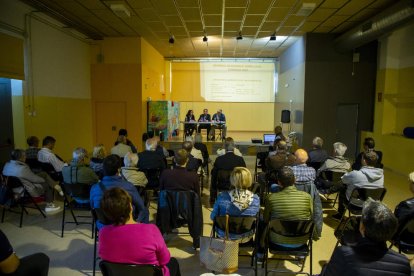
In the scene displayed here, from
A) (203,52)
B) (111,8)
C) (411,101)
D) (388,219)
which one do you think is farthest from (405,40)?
(388,219)

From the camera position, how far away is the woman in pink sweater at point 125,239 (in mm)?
1835

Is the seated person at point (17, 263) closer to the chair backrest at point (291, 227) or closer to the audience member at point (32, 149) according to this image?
the chair backrest at point (291, 227)

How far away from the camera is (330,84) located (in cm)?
912

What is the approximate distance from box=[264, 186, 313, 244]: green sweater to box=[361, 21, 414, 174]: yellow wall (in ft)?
21.9

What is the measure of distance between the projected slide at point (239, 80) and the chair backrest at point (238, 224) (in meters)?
11.4

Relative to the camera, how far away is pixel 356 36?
751 centimetres

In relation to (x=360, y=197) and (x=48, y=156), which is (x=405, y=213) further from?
(x=48, y=156)

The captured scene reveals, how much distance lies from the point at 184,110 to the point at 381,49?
8742mm

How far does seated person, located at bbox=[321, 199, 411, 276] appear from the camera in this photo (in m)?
1.59

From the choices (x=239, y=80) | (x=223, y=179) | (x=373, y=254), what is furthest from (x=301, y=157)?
(x=239, y=80)

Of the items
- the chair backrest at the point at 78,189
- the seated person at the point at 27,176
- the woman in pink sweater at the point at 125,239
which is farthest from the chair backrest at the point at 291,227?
the seated person at the point at 27,176

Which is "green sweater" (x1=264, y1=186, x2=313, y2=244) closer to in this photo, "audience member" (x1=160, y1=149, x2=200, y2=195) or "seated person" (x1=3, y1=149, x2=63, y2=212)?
"audience member" (x1=160, y1=149, x2=200, y2=195)

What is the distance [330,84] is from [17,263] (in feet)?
29.2

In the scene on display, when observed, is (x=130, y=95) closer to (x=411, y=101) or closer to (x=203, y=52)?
(x=203, y=52)
